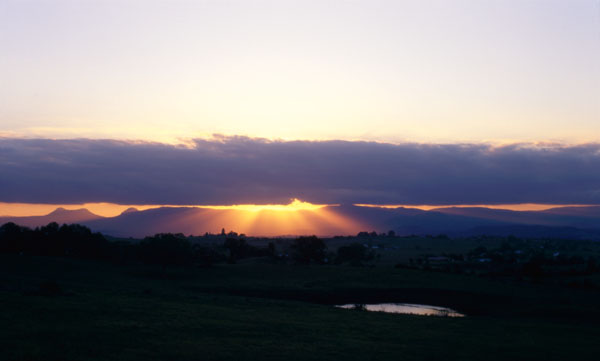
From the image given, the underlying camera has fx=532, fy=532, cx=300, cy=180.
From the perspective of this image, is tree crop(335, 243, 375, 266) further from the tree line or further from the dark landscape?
the dark landscape

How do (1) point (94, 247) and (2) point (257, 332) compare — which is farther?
(1) point (94, 247)

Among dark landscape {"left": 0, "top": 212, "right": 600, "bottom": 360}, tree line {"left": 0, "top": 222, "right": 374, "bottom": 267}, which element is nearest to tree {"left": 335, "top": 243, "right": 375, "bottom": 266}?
tree line {"left": 0, "top": 222, "right": 374, "bottom": 267}

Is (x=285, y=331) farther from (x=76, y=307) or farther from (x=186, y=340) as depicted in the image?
(x=76, y=307)

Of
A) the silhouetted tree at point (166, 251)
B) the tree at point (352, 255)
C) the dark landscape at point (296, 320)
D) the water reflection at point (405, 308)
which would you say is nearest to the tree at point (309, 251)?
the tree at point (352, 255)

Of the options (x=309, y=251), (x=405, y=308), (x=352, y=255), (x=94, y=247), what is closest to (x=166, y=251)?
(x=94, y=247)

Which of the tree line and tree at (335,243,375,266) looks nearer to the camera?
the tree line

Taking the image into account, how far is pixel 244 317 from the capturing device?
32.0 meters

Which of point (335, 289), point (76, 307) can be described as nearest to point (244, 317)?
point (76, 307)

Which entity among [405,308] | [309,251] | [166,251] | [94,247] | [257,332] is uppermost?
[94,247]

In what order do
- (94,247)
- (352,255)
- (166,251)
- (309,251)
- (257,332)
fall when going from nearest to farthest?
(257,332)
(166,251)
(94,247)
(309,251)
(352,255)

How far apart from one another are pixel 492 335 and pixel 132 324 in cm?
→ 1923

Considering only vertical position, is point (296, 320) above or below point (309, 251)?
below

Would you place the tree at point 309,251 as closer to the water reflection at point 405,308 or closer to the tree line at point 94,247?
the tree line at point 94,247

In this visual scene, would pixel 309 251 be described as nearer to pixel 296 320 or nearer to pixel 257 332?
pixel 296 320
